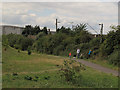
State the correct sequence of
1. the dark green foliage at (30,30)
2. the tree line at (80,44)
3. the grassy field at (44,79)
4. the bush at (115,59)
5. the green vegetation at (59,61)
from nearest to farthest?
the grassy field at (44,79) < the green vegetation at (59,61) < the bush at (115,59) < the tree line at (80,44) < the dark green foliage at (30,30)

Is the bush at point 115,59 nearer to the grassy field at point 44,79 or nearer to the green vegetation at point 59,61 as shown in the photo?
the green vegetation at point 59,61

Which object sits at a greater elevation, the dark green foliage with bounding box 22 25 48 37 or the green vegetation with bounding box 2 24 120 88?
the dark green foliage with bounding box 22 25 48 37

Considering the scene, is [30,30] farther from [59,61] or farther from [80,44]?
[59,61]

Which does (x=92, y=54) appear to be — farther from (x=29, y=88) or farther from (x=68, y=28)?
(x=68, y=28)

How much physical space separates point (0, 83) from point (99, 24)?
809 inches

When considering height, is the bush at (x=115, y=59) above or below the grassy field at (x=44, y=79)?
above

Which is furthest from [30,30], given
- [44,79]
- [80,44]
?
[44,79]

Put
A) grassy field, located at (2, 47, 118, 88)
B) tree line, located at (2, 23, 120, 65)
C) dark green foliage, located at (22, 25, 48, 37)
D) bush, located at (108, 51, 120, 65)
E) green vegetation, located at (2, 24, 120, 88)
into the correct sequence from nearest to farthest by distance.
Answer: grassy field, located at (2, 47, 118, 88) → green vegetation, located at (2, 24, 120, 88) → bush, located at (108, 51, 120, 65) → tree line, located at (2, 23, 120, 65) → dark green foliage, located at (22, 25, 48, 37)

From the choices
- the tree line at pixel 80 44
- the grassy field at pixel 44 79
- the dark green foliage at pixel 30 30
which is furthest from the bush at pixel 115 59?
the dark green foliage at pixel 30 30

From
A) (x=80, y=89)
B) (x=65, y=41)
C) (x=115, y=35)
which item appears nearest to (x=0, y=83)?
(x=80, y=89)

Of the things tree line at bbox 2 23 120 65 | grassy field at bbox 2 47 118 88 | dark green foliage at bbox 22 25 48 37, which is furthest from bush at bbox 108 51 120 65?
dark green foliage at bbox 22 25 48 37

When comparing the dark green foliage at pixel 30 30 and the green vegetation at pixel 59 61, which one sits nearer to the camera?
the green vegetation at pixel 59 61

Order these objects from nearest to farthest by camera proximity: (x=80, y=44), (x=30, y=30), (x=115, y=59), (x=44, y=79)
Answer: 1. (x=44, y=79)
2. (x=115, y=59)
3. (x=80, y=44)
4. (x=30, y=30)

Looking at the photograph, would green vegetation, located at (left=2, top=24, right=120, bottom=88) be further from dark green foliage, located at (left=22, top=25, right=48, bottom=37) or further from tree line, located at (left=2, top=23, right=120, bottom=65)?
dark green foliage, located at (left=22, top=25, right=48, bottom=37)
